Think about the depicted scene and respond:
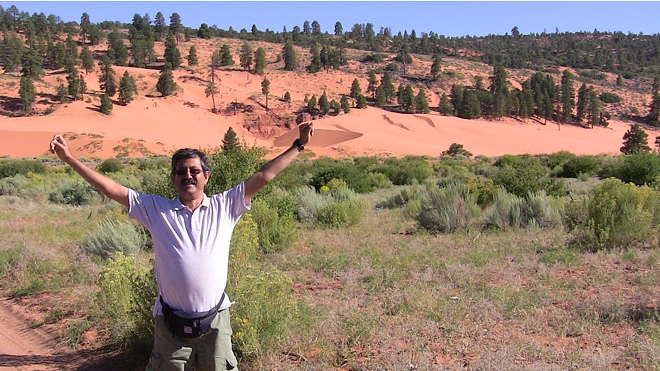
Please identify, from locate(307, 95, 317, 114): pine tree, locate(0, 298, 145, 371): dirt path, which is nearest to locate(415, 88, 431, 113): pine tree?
locate(307, 95, 317, 114): pine tree

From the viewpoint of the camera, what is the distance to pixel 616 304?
5184mm

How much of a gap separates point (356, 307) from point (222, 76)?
73909mm

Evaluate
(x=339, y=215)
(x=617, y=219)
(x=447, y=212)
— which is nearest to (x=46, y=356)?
(x=339, y=215)

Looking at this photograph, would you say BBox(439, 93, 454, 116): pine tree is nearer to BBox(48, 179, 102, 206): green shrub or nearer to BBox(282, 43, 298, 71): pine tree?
BBox(282, 43, 298, 71): pine tree

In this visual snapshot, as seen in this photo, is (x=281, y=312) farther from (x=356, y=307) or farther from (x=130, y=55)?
(x=130, y=55)

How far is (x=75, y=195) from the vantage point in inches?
622

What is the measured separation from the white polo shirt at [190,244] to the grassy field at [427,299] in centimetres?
134

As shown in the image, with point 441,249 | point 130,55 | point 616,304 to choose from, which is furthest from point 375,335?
point 130,55

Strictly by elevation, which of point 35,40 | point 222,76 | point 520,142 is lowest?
point 520,142

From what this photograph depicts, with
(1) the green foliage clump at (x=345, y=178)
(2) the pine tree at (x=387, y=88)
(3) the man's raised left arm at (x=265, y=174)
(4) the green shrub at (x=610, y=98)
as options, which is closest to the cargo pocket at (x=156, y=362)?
(3) the man's raised left arm at (x=265, y=174)

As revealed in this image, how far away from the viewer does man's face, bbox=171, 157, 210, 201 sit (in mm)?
2984

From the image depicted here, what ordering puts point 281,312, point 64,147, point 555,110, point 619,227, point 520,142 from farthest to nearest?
point 555,110 → point 520,142 → point 619,227 → point 281,312 → point 64,147

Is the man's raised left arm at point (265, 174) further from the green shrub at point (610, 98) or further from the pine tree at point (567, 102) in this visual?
the green shrub at point (610, 98)

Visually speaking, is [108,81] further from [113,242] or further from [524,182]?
[113,242]
